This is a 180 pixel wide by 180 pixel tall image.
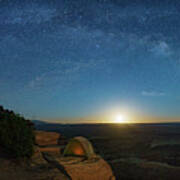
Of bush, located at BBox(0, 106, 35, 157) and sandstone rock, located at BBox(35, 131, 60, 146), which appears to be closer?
bush, located at BBox(0, 106, 35, 157)

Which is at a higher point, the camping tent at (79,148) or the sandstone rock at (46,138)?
the camping tent at (79,148)

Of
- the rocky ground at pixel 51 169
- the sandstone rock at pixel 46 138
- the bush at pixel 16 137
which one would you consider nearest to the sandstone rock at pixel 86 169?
the rocky ground at pixel 51 169

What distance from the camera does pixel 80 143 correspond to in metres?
14.3

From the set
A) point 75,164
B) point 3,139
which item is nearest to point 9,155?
point 3,139

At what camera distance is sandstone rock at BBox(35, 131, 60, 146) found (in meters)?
22.5

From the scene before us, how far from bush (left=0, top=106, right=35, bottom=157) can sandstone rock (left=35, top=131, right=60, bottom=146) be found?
39.2ft

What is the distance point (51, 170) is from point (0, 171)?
7.02 feet

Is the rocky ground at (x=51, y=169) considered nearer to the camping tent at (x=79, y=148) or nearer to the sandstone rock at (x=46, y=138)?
the camping tent at (x=79, y=148)

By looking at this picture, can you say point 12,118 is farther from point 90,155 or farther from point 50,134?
point 50,134

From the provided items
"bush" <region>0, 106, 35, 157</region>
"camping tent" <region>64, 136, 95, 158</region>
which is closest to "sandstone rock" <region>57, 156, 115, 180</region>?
"camping tent" <region>64, 136, 95, 158</region>

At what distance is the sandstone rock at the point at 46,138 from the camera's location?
22.5 m

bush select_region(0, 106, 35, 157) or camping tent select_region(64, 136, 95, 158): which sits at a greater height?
bush select_region(0, 106, 35, 157)

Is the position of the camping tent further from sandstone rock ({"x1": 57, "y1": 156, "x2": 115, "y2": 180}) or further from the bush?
the bush

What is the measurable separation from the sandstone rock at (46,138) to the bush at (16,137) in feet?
39.2
